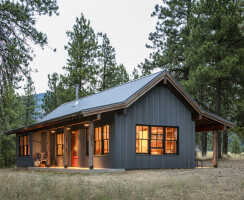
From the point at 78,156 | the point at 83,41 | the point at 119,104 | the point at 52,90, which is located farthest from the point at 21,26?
the point at 52,90

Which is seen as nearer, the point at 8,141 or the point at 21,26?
the point at 21,26

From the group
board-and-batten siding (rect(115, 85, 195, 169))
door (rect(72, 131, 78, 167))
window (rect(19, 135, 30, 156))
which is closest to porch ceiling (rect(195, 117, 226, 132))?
board-and-batten siding (rect(115, 85, 195, 169))

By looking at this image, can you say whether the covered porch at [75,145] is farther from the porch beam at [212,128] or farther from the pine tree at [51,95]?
the pine tree at [51,95]

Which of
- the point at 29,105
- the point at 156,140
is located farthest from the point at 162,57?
the point at 29,105

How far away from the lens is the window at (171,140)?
58.8 ft

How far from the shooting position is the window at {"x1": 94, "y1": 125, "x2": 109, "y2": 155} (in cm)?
1681

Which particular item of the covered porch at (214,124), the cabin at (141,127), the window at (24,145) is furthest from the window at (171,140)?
the window at (24,145)

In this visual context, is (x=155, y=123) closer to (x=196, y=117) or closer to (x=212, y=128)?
(x=196, y=117)

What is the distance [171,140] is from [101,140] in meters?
3.80

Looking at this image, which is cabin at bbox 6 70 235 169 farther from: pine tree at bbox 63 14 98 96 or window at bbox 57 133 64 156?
pine tree at bbox 63 14 98 96

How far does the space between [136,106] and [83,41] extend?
21497 millimetres

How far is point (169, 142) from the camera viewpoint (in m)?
18.0

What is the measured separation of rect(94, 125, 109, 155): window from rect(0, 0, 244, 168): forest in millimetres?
4653

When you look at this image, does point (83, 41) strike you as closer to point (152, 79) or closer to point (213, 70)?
point (213, 70)
